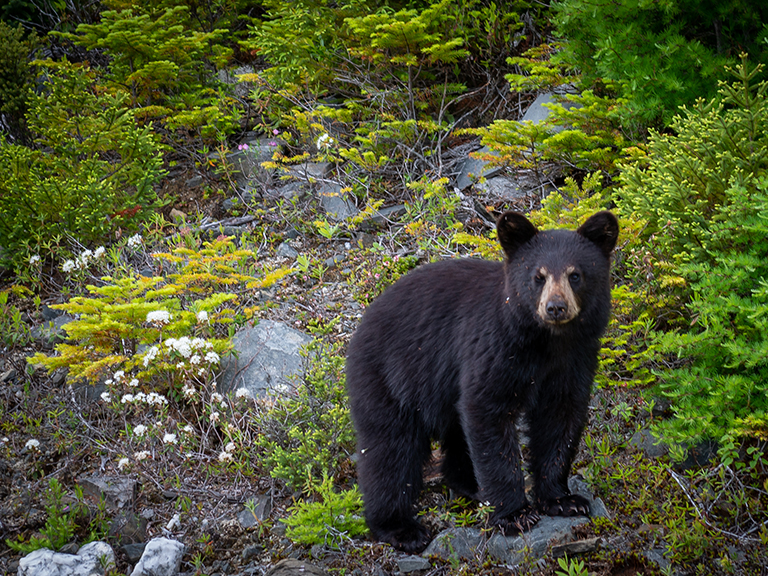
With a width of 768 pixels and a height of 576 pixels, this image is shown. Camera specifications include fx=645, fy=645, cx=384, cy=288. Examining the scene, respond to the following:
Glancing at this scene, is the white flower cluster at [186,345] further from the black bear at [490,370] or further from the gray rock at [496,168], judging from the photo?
the gray rock at [496,168]

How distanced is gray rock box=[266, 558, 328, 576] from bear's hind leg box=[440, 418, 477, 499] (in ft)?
3.73

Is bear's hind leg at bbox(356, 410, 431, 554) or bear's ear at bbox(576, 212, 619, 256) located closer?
bear's ear at bbox(576, 212, 619, 256)

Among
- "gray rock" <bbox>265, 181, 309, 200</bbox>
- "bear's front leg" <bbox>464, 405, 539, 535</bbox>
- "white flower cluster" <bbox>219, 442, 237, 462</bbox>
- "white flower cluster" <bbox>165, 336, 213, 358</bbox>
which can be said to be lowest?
Result: "white flower cluster" <bbox>219, 442, 237, 462</bbox>

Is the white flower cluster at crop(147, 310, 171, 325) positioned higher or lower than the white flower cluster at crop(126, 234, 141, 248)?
higher

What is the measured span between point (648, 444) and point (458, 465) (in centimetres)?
130

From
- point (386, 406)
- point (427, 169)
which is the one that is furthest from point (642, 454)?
point (427, 169)

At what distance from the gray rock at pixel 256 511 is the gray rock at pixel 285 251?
3424 millimetres

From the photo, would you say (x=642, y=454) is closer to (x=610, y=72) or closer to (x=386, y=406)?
(x=386, y=406)

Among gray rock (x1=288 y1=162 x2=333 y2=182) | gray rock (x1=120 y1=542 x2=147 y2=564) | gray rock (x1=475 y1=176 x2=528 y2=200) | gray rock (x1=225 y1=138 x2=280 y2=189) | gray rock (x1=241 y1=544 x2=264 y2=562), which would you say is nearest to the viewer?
gray rock (x1=241 y1=544 x2=264 y2=562)

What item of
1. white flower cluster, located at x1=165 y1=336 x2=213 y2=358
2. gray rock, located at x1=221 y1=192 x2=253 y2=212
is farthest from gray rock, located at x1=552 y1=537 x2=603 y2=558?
gray rock, located at x1=221 y1=192 x2=253 y2=212

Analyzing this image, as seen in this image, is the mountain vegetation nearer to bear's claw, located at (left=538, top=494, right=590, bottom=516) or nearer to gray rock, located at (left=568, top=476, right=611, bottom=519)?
gray rock, located at (left=568, top=476, right=611, bottom=519)

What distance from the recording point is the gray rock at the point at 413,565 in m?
3.77

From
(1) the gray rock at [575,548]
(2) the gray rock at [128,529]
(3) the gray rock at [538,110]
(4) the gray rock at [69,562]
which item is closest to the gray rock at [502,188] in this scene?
(3) the gray rock at [538,110]

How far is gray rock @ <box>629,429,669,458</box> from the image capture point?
14.2ft
